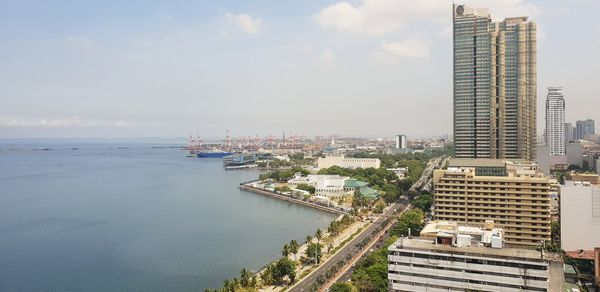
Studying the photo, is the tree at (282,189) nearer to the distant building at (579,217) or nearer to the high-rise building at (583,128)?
the distant building at (579,217)

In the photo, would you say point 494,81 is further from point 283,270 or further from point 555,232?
point 283,270

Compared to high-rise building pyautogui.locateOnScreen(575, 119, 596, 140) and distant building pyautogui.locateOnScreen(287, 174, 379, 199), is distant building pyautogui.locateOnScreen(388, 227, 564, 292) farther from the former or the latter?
high-rise building pyautogui.locateOnScreen(575, 119, 596, 140)

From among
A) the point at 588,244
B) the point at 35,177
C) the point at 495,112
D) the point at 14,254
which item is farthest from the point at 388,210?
the point at 35,177

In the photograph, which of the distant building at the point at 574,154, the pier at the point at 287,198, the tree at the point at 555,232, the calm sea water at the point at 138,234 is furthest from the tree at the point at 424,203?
the distant building at the point at 574,154

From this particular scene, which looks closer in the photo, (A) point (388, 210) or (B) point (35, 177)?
(A) point (388, 210)

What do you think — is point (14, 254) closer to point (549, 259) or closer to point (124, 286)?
point (124, 286)

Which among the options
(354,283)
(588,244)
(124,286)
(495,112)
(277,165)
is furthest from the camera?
(277,165)

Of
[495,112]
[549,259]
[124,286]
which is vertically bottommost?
[124,286]
